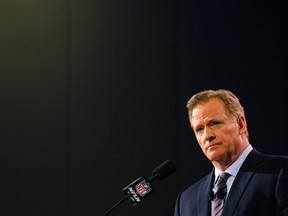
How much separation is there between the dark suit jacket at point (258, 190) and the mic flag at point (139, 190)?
0.93 feet

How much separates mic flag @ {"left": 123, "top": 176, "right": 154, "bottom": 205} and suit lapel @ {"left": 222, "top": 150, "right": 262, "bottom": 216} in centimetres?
31

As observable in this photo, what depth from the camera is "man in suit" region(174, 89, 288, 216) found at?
6.64 feet

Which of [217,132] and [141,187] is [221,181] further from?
[141,187]

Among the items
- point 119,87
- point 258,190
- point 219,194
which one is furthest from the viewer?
point 119,87

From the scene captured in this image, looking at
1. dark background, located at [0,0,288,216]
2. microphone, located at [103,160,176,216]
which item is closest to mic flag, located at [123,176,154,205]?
microphone, located at [103,160,176,216]

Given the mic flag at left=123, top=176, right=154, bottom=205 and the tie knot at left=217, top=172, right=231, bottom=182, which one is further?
the tie knot at left=217, top=172, right=231, bottom=182

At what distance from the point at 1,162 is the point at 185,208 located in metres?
1.43

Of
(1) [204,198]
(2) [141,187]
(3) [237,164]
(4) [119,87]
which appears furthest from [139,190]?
(4) [119,87]

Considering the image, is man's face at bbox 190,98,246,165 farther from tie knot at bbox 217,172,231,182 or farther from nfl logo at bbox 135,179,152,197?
nfl logo at bbox 135,179,152,197

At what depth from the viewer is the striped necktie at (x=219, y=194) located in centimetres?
216

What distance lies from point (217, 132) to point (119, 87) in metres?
1.35

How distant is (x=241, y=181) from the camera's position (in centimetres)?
212

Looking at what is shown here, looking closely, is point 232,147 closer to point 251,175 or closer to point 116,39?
point 251,175

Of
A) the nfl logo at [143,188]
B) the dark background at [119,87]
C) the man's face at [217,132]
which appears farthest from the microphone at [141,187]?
the dark background at [119,87]
